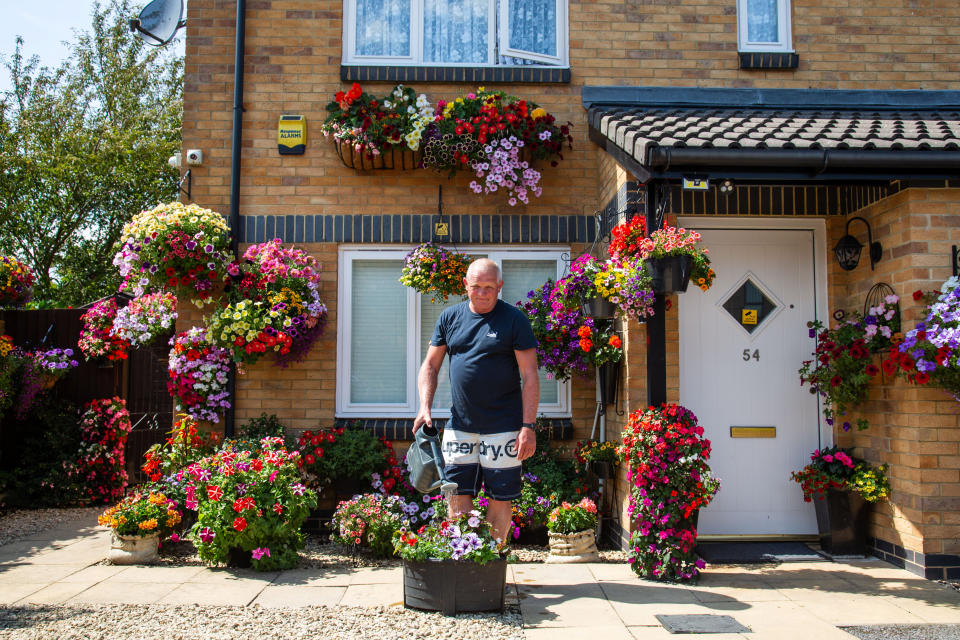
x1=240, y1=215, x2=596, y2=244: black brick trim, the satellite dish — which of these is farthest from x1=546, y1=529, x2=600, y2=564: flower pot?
the satellite dish

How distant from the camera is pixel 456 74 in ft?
21.9

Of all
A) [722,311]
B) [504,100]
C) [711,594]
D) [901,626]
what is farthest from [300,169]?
[901,626]

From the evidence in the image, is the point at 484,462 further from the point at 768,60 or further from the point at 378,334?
the point at 768,60

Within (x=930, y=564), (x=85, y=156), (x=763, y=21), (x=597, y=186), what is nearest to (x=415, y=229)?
(x=597, y=186)

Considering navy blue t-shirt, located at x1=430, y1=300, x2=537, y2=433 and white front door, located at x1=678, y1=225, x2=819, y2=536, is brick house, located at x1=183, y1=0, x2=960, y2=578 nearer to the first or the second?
white front door, located at x1=678, y1=225, x2=819, y2=536

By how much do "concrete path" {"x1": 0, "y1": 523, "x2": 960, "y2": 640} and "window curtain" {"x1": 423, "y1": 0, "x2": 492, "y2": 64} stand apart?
4.49 m

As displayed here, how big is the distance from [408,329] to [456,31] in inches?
110

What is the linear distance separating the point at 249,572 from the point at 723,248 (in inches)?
171

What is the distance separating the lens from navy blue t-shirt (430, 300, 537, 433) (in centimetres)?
437

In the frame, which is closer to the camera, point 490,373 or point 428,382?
point 490,373

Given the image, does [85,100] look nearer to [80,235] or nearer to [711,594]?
[80,235]

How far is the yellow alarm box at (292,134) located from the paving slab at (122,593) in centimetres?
369

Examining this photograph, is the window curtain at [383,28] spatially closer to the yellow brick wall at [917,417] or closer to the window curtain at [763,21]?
the window curtain at [763,21]

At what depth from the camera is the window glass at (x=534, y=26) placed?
6848 mm
